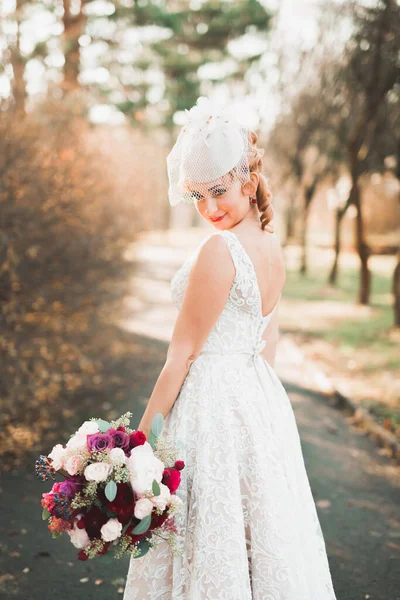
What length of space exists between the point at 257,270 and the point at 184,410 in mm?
666

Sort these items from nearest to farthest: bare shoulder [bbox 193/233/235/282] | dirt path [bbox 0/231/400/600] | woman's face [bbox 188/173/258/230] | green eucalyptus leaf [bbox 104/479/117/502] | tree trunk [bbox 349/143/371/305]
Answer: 1. green eucalyptus leaf [bbox 104/479/117/502]
2. bare shoulder [bbox 193/233/235/282]
3. woman's face [bbox 188/173/258/230]
4. dirt path [bbox 0/231/400/600]
5. tree trunk [bbox 349/143/371/305]

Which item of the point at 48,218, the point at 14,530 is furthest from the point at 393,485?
the point at 48,218

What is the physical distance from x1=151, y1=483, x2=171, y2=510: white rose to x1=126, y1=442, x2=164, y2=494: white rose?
4 cm

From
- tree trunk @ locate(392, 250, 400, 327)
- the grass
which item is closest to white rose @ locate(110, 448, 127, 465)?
the grass

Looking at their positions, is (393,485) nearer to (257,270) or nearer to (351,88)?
(257,270)

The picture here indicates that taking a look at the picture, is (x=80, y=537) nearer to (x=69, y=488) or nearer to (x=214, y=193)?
(x=69, y=488)

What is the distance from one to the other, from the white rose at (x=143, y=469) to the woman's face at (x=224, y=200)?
102 cm

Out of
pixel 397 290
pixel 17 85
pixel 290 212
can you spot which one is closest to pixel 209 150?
pixel 17 85

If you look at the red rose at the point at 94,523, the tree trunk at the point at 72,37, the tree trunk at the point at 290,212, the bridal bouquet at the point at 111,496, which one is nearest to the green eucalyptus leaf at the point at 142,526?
the bridal bouquet at the point at 111,496

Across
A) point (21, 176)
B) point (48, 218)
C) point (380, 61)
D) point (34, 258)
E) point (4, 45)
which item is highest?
point (380, 61)

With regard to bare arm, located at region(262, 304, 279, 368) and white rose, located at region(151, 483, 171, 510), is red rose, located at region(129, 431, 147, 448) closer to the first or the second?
white rose, located at region(151, 483, 171, 510)

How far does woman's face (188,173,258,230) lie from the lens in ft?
8.40

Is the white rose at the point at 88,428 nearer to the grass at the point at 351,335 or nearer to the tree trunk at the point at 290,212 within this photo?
the grass at the point at 351,335

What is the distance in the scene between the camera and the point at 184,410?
8.43 ft
